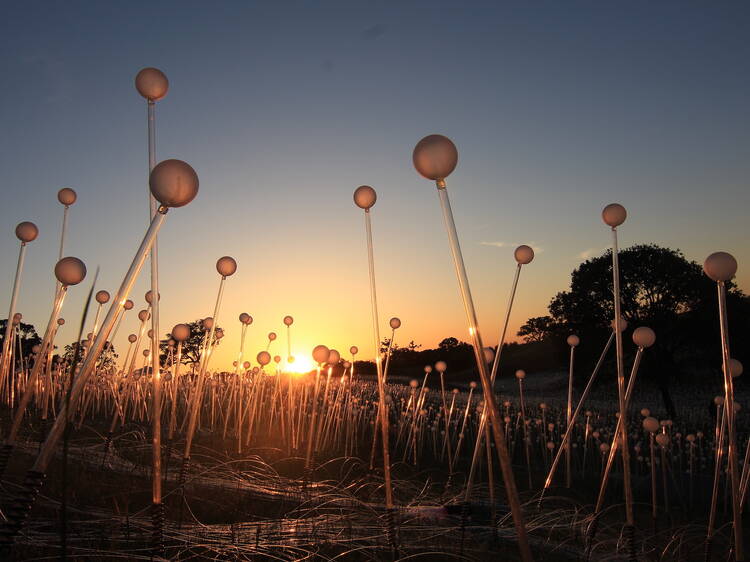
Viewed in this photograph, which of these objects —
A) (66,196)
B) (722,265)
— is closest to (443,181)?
(722,265)

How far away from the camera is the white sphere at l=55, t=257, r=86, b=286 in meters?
3.39

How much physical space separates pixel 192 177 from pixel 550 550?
383 centimetres

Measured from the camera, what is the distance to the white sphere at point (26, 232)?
5.14 metres

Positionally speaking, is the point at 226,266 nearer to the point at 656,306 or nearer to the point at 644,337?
the point at 644,337

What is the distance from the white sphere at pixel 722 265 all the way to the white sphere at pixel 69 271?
363cm

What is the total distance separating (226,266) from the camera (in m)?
4.53

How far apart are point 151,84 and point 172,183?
1217mm

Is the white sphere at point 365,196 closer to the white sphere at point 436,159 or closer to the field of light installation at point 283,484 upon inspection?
the field of light installation at point 283,484

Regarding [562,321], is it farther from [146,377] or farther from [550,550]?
[550,550]

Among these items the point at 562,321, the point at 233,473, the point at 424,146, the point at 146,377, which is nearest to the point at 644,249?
the point at 562,321

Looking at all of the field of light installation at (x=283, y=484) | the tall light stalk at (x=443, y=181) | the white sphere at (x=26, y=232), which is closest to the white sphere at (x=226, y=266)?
the field of light installation at (x=283, y=484)

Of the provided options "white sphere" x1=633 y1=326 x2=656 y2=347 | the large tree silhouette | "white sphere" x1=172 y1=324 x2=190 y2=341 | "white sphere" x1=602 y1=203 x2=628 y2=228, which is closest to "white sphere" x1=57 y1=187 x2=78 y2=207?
"white sphere" x1=172 y1=324 x2=190 y2=341

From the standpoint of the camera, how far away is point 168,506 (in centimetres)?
445

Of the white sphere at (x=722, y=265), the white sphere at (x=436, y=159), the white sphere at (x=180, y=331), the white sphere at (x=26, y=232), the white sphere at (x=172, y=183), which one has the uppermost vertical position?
the white sphere at (x=26, y=232)
